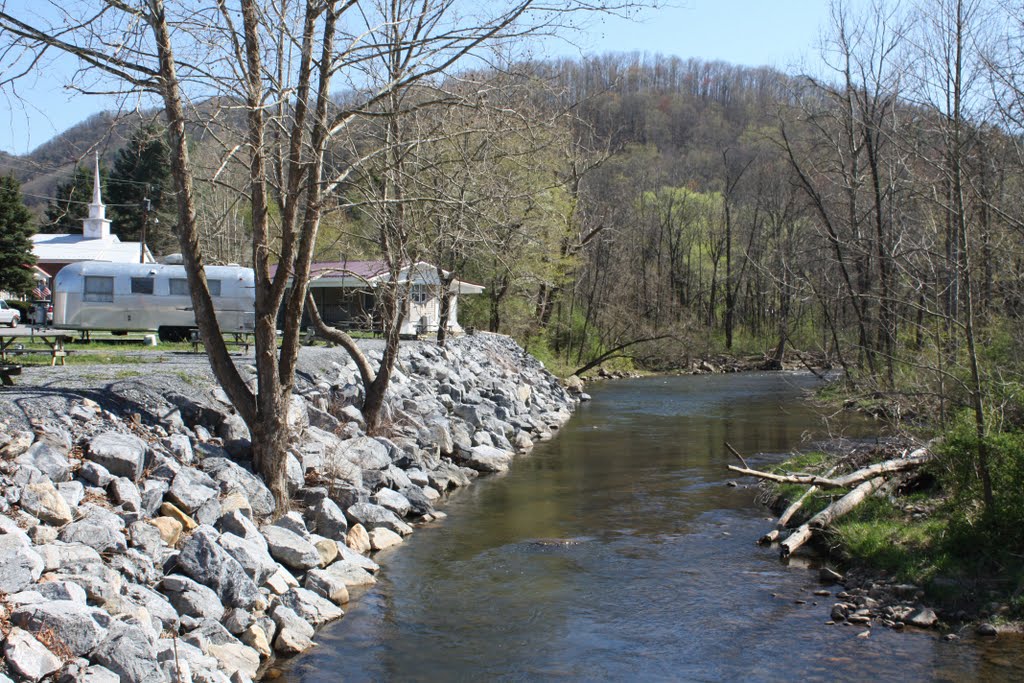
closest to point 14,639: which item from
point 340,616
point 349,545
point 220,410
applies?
point 340,616

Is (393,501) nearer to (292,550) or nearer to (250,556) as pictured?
(292,550)

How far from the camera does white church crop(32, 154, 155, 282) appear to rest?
45.5 metres

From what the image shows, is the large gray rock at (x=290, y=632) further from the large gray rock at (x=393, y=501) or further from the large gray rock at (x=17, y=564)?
Answer: the large gray rock at (x=393, y=501)

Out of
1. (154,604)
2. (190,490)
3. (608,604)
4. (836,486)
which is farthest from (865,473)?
(154,604)

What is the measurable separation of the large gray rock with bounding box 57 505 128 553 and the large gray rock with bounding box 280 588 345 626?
5.10 ft

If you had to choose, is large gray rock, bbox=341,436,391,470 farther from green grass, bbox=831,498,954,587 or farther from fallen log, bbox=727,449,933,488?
green grass, bbox=831,498,954,587

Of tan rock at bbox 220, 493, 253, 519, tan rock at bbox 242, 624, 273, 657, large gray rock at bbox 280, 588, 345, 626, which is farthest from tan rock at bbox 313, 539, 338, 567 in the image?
tan rock at bbox 242, 624, 273, 657

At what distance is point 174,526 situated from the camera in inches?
317

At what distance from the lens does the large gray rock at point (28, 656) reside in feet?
17.0

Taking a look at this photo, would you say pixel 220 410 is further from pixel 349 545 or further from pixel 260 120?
pixel 260 120

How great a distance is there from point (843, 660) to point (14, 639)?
6.01 metres

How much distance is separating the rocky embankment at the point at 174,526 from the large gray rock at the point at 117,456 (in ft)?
0.05

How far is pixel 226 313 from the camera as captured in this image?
82.3 ft

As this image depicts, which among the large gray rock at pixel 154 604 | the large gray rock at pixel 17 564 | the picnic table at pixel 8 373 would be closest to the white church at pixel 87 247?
the picnic table at pixel 8 373
